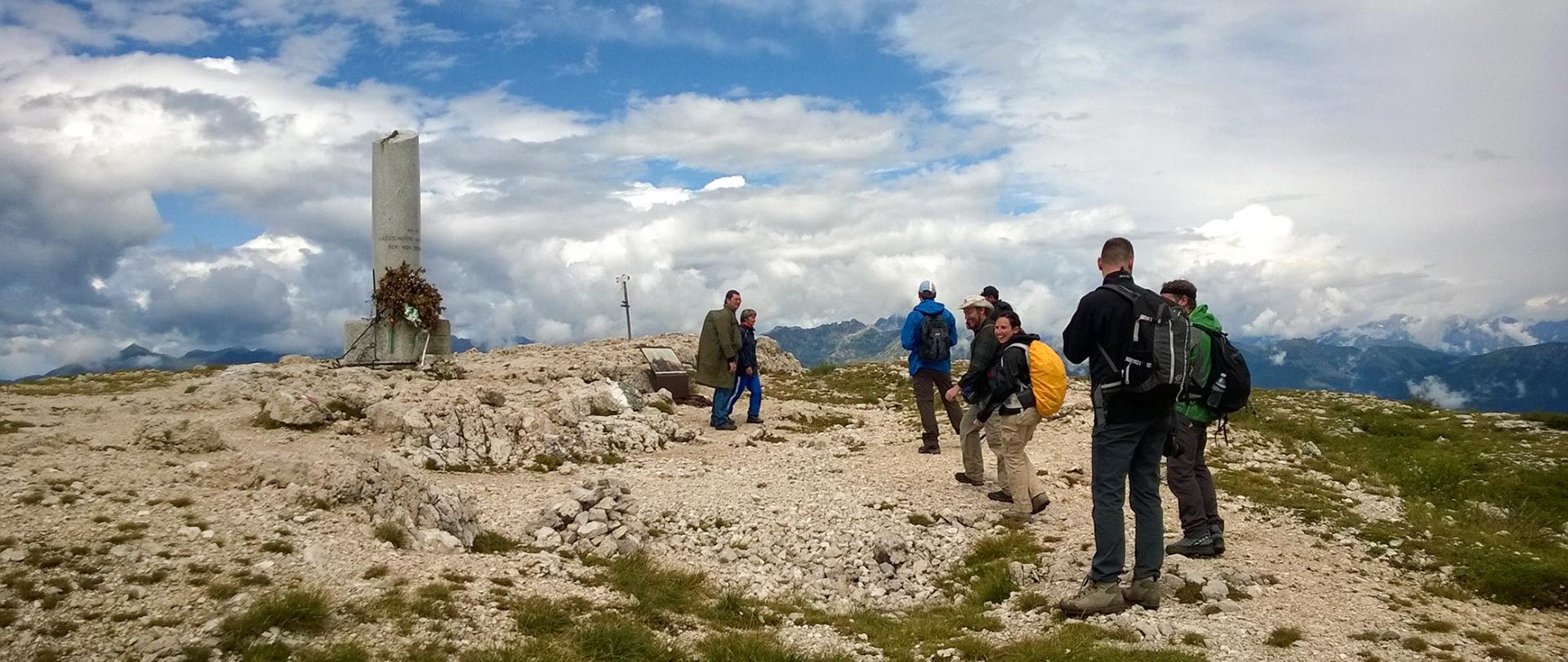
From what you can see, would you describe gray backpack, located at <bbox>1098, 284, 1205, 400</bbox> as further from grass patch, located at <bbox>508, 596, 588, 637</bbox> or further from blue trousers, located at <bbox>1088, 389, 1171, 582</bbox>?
grass patch, located at <bbox>508, 596, 588, 637</bbox>

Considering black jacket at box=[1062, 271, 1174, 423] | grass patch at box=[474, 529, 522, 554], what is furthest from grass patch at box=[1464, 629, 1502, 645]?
grass patch at box=[474, 529, 522, 554]

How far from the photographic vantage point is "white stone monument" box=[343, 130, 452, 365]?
23.5 m

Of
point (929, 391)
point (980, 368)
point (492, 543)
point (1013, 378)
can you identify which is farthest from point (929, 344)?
point (492, 543)

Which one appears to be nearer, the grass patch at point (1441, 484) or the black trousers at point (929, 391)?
the grass patch at point (1441, 484)

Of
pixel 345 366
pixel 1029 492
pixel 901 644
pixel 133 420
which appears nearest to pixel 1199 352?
pixel 1029 492

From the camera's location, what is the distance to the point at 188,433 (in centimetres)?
1239

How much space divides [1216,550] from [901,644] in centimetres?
405

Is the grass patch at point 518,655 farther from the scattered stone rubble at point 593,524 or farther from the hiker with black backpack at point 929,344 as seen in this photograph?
the hiker with black backpack at point 929,344

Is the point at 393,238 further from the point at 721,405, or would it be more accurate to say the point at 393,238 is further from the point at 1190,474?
the point at 1190,474

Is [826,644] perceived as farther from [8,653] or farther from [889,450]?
[889,450]

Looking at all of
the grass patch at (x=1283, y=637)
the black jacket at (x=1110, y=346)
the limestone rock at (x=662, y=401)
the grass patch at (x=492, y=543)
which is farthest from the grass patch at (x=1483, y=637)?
the limestone rock at (x=662, y=401)

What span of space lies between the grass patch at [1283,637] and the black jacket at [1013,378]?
355 centimetres

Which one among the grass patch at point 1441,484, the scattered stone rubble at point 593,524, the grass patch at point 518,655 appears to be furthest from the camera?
the scattered stone rubble at point 593,524

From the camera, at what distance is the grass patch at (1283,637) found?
7.44 m
